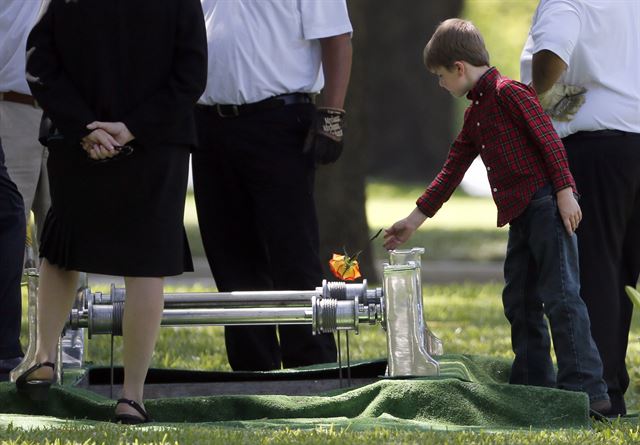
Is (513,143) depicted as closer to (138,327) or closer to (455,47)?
(455,47)

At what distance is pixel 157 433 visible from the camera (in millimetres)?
4559

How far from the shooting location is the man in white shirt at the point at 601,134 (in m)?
5.49

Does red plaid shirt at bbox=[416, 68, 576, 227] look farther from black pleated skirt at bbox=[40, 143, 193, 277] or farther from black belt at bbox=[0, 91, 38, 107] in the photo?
black belt at bbox=[0, 91, 38, 107]

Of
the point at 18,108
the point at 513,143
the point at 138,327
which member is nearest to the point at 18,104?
the point at 18,108

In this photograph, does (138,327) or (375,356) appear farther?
(375,356)

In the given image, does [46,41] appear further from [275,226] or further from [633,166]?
[633,166]

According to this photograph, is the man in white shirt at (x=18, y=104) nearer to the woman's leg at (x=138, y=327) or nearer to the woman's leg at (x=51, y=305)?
the woman's leg at (x=51, y=305)

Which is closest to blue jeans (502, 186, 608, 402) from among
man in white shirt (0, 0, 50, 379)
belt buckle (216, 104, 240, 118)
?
belt buckle (216, 104, 240, 118)

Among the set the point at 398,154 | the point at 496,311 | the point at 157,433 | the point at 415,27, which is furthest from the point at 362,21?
the point at 398,154

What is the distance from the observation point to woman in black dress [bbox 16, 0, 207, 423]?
4.92 m

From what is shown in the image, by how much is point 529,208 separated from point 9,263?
2173mm

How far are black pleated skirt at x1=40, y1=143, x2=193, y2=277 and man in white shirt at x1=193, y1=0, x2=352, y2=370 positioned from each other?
3.82ft

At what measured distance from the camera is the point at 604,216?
18.0 feet

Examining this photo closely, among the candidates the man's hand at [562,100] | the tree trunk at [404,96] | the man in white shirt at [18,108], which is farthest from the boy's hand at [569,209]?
the tree trunk at [404,96]
